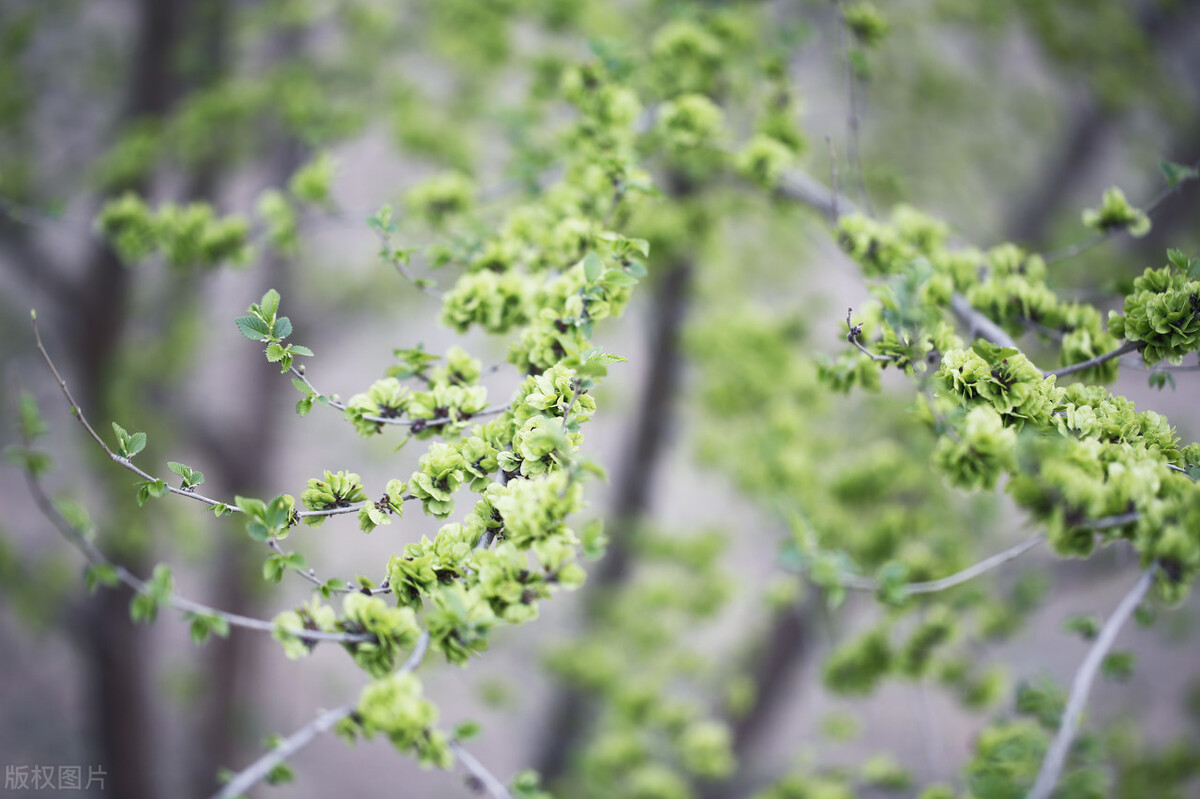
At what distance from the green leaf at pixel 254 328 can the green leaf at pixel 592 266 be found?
711 millimetres

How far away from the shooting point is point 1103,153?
4.86 meters

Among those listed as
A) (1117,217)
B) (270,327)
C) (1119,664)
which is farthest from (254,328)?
(1119,664)

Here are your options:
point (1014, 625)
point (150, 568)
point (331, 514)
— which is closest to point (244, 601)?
point (150, 568)

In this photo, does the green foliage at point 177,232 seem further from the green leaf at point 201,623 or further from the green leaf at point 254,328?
the green leaf at point 201,623

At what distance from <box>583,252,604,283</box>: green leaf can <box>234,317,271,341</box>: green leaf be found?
711 millimetres

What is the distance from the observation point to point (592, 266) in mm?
1518

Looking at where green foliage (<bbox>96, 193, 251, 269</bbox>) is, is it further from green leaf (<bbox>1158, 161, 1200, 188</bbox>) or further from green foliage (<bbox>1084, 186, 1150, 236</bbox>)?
green leaf (<bbox>1158, 161, 1200, 188</bbox>)

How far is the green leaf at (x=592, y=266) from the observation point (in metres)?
1.52

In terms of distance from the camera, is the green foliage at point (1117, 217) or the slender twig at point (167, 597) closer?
the slender twig at point (167, 597)

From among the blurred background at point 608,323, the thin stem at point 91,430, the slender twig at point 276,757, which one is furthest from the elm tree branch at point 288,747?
the blurred background at point 608,323

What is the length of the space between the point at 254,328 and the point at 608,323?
330 centimetres

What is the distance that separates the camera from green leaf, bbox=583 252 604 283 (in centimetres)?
152

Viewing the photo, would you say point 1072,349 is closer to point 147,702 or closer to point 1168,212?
point 1168,212

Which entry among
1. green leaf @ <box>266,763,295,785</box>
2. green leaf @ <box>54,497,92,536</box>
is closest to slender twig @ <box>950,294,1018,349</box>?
green leaf @ <box>266,763,295,785</box>
